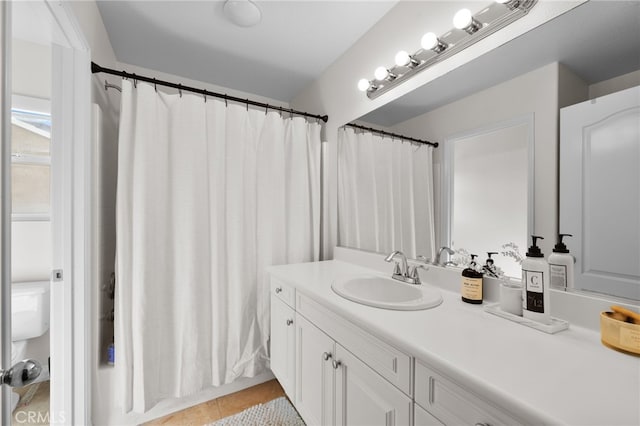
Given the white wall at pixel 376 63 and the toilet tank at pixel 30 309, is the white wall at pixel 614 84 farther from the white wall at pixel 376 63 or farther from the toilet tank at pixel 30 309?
the toilet tank at pixel 30 309

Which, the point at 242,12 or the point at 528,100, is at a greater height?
the point at 242,12

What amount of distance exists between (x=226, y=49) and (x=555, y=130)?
6.39ft

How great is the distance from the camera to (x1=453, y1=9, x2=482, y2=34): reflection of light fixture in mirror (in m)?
1.06

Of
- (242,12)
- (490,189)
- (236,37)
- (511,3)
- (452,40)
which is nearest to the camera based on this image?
(511,3)

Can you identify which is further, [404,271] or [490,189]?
[404,271]

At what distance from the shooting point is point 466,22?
3.51 feet

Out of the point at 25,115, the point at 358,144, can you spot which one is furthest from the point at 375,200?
the point at 25,115

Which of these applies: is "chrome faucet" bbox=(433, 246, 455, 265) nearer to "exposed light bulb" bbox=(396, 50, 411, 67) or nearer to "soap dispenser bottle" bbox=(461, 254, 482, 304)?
"soap dispenser bottle" bbox=(461, 254, 482, 304)

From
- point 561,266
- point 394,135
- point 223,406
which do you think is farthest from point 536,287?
point 223,406

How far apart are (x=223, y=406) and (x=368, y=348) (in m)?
1.34

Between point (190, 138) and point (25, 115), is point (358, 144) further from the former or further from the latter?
point (25, 115)
